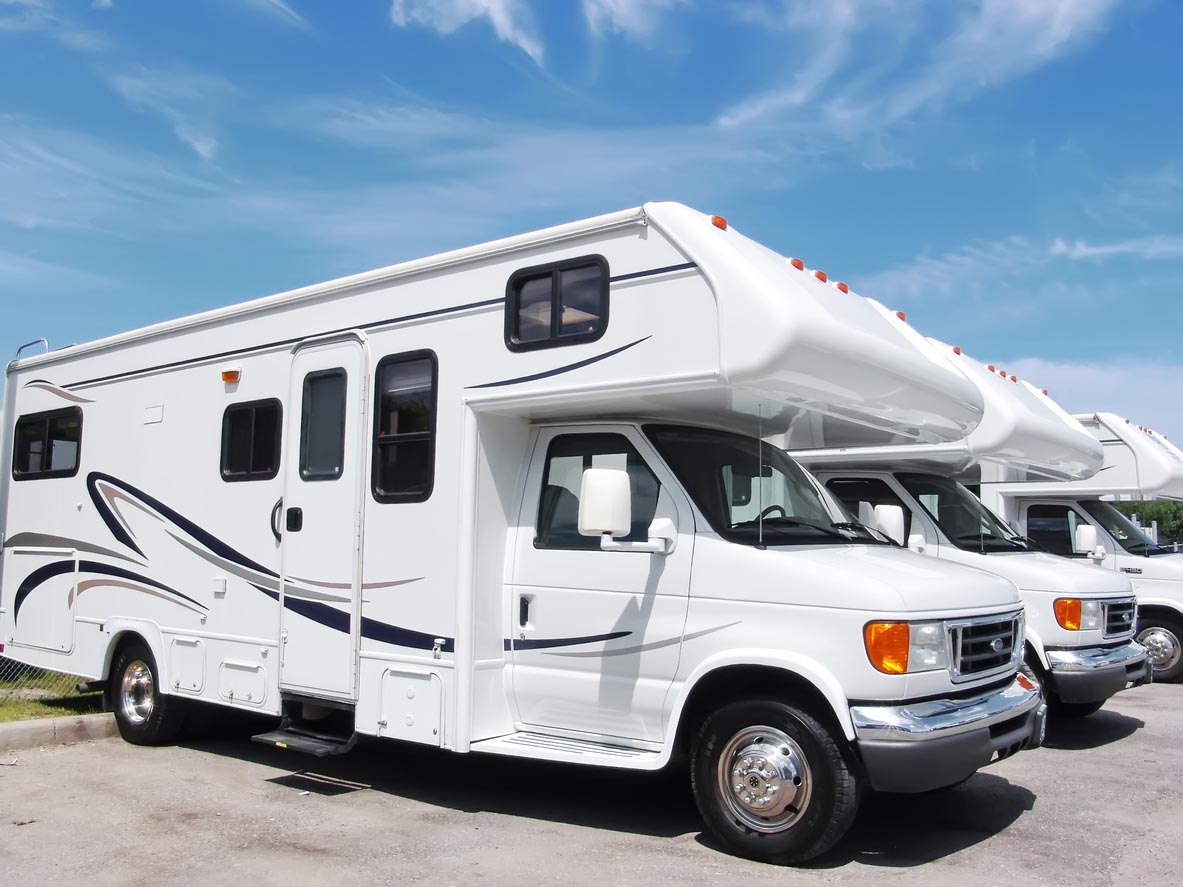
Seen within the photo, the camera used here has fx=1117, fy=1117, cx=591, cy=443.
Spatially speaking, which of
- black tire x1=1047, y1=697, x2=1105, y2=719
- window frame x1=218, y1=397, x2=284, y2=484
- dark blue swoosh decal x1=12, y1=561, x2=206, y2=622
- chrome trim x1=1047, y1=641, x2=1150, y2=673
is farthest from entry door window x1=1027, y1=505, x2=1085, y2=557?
dark blue swoosh decal x1=12, y1=561, x2=206, y2=622

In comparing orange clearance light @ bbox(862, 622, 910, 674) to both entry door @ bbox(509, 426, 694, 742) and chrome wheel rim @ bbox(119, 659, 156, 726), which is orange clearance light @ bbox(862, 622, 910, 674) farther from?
chrome wheel rim @ bbox(119, 659, 156, 726)

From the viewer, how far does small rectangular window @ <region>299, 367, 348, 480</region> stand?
22.9 ft

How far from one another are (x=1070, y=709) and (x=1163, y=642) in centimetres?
283

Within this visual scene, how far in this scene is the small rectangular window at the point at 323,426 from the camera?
6.97m

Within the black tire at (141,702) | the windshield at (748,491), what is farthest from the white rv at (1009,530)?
the black tire at (141,702)

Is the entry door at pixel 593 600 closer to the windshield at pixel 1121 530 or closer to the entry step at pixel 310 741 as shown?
the entry step at pixel 310 741

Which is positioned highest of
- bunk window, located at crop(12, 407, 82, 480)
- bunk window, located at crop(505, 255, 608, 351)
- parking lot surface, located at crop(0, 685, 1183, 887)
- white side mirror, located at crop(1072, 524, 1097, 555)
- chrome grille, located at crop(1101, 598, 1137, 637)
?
bunk window, located at crop(505, 255, 608, 351)

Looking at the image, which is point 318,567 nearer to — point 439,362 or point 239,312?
point 439,362

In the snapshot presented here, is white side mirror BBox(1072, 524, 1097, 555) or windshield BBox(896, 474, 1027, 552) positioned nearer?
windshield BBox(896, 474, 1027, 552)

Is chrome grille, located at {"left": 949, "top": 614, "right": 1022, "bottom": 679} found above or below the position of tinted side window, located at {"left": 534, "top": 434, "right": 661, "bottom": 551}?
below

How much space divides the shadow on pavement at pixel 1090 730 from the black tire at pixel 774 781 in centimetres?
410

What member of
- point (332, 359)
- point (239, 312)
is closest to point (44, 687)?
point (239, 312)

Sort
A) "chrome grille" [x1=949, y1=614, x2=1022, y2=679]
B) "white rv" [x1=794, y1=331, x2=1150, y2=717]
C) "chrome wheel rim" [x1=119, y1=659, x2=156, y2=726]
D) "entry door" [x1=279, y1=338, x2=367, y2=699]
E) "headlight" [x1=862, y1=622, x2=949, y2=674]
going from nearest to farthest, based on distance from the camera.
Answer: "headlight" [x1=862, y1=622, x2=949, y2=674]
"chrome grille" [x1=949, y1=614, x2=1022, y2=679]
"entry door" [x1=279, y1=338, x2=367, y2=699]
"white rv" [x1=794, y1=331, x2=1150, y2=717]
"chrome wheel rim" [x1=119, y1=659, x2=156, y2=726]

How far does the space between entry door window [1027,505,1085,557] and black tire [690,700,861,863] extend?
→ 7162mm
